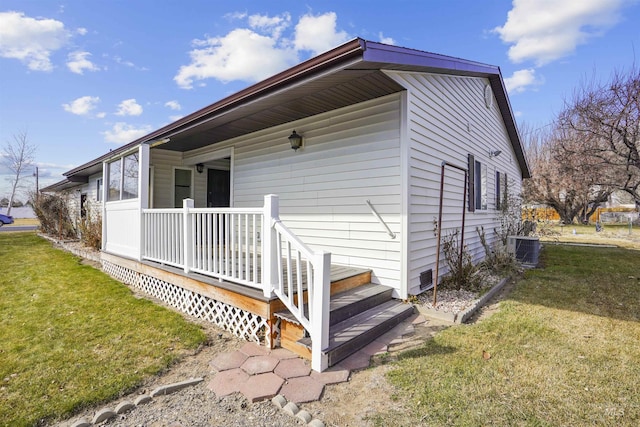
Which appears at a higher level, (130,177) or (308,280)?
(130,177)

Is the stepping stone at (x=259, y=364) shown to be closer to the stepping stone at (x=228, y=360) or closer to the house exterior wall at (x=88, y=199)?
the stepping stone at (x=228, y=360)

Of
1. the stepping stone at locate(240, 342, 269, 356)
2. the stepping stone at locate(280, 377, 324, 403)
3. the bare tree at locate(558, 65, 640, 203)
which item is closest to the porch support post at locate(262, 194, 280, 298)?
the stepping stone at locate(240, 342, 269, 356)

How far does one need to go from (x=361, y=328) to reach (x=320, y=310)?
813 millimetres

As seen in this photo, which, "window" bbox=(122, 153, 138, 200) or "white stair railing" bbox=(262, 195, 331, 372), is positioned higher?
"window" bbox=(122, 153, 138, 200)

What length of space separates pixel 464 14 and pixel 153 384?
9.80 m

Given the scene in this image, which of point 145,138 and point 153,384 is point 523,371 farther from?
point 145,138

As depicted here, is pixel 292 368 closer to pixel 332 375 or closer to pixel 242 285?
pixel 332 375

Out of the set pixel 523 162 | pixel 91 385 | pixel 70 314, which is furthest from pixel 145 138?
pixel 523 162

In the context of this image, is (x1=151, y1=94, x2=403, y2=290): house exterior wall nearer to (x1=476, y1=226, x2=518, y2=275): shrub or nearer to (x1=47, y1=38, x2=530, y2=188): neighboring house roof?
(x1=47, y1=38, x2=530, y2=188): neighboring house roof

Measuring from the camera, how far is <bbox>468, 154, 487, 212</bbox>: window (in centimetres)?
625

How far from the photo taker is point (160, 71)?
9.38 meters

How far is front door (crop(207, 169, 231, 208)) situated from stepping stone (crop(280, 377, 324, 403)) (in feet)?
21.2

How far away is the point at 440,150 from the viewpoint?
5.06 metres

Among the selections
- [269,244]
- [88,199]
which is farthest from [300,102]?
[88,199]
